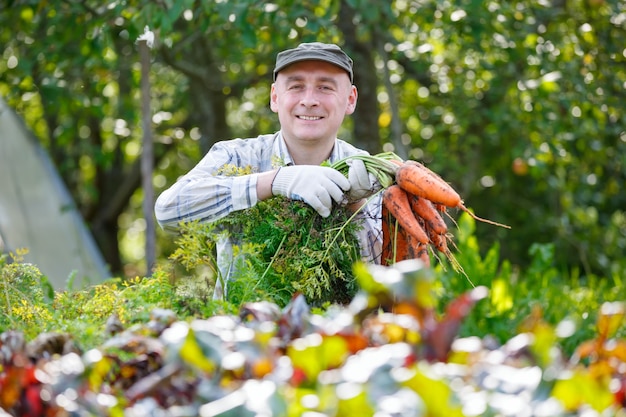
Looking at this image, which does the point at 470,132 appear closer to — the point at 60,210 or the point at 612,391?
the point at 60,210

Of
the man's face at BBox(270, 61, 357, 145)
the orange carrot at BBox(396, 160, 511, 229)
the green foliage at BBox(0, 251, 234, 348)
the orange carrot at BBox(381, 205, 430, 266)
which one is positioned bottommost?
the orange carrot at BBox(381, 205, 430, 266)

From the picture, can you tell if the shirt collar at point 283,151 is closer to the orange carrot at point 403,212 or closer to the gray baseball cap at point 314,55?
the gray baseball cap at point 314,55

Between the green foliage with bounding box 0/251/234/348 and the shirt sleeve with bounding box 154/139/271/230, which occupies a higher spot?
the shirt sleeve with bounding box 154/139/271/230

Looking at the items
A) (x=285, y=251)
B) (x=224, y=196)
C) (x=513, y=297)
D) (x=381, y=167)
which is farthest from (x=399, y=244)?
(x=513, y=297)

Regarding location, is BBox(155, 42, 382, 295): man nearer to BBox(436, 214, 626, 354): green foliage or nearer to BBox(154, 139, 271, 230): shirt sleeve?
BBox(154, 139, 271, 230): shirt sleeve

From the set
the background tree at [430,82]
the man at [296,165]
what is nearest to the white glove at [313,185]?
the man at [296,165]

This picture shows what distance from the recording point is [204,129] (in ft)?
22.4

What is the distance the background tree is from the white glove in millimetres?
1786

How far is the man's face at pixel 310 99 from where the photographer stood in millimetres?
2912

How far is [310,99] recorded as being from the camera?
9.50ft

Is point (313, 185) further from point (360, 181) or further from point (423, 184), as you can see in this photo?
point (423, 184)

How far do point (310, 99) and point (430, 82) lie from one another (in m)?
3.49

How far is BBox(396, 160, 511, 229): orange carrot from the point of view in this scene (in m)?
2.45

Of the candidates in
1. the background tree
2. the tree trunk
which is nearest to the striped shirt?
the background tree
